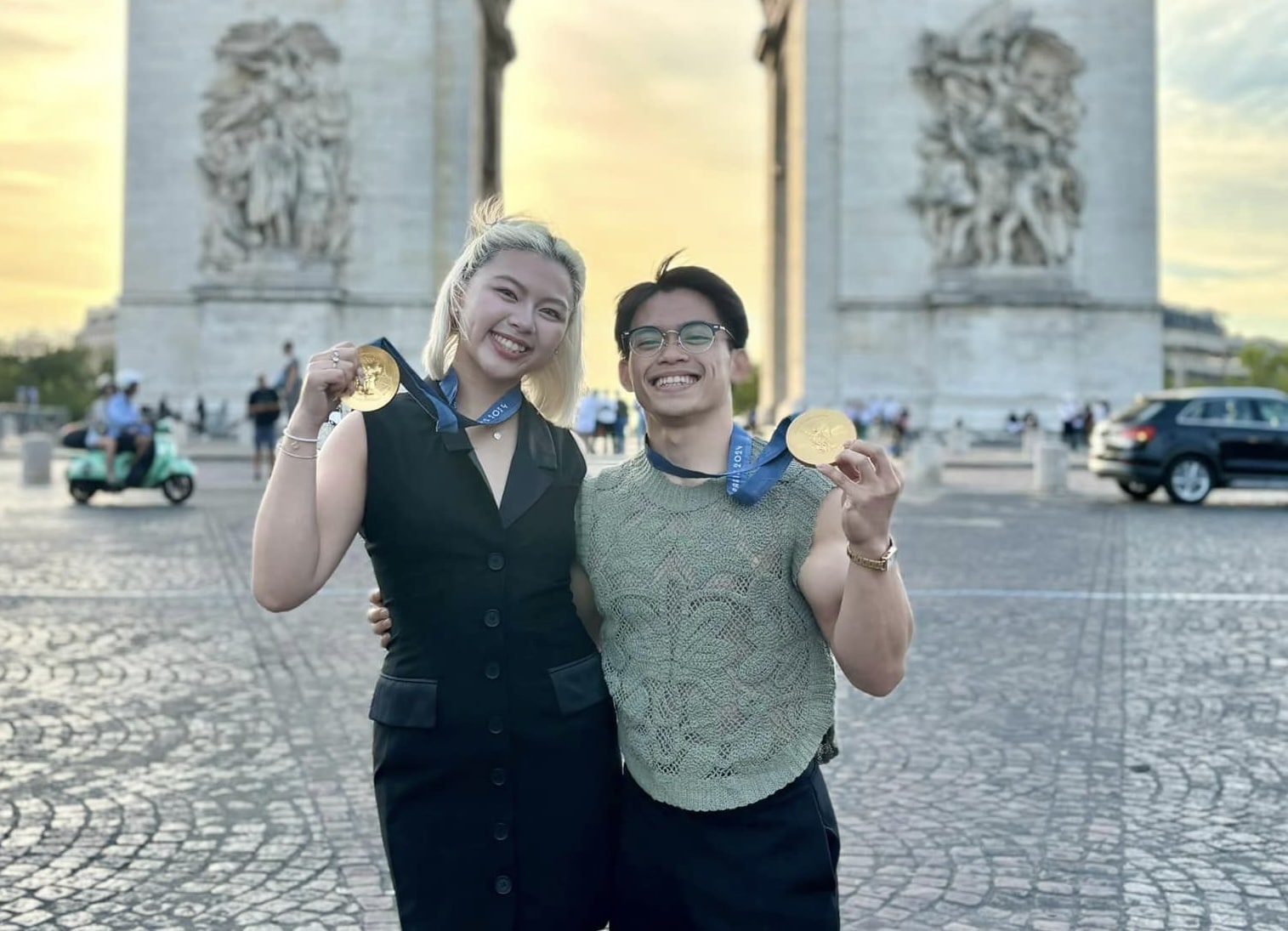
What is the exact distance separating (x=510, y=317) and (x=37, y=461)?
1546 centimetres

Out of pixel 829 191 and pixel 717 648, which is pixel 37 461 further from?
pixel 717 648

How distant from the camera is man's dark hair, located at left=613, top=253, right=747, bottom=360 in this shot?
177 centimetres

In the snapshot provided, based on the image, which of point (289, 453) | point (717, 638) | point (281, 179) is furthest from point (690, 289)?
point (281, 179)

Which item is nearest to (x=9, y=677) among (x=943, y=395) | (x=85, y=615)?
(x=85, y=615)

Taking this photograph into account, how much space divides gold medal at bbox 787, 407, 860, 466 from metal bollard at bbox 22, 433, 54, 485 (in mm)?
15499

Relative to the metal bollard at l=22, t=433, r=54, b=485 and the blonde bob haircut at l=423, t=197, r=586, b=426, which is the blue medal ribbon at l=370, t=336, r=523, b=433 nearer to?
the blonde bob haircut at l=423, t=197, r=586, b=426

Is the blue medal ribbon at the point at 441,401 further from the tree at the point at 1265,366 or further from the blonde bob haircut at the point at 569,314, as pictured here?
the tree at the point at 1265,366

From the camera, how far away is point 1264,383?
73.8 metres

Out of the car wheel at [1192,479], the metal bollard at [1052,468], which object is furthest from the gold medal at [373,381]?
the metal bollard at [1052,468]

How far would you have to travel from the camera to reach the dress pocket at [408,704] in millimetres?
1692

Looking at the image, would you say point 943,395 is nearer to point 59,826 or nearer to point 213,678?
point 213,678

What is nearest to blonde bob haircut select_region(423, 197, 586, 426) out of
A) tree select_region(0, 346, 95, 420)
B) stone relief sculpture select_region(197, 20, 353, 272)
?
stone relief sculpture select_region(197, 20, 353, 272)

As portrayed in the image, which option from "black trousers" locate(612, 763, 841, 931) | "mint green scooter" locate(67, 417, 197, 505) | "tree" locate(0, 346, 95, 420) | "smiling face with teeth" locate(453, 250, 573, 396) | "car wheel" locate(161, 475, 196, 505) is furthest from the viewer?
"tree" locate(0, 346, 95, 420)

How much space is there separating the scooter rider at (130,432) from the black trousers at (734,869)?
11601 millimetres
